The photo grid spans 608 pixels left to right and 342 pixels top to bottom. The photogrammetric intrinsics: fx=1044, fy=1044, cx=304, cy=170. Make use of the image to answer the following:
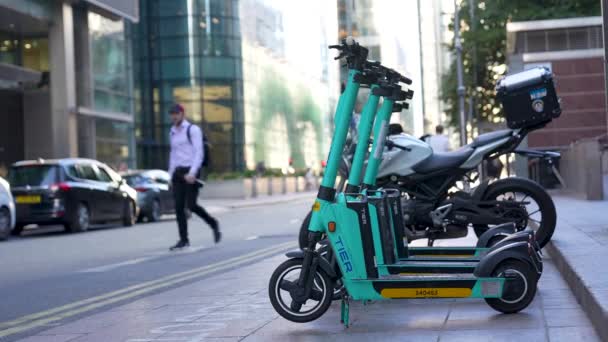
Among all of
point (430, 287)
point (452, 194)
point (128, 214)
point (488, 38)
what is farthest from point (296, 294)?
point (488, 38)

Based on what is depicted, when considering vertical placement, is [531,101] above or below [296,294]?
above

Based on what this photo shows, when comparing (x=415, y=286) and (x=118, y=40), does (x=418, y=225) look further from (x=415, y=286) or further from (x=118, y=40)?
(x=118, y=40)

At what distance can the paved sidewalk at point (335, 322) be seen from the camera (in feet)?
19.5

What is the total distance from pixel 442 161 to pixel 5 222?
11918 millimetres

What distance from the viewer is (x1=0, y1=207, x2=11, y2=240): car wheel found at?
63.3 ft

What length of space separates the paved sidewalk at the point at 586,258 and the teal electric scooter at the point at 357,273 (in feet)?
1.33

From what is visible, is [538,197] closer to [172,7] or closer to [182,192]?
[182,192]

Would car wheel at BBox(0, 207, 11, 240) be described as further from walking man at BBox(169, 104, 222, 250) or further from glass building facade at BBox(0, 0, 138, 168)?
glass building facade at BBox(0, 0, 138, 168)

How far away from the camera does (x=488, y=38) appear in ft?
149

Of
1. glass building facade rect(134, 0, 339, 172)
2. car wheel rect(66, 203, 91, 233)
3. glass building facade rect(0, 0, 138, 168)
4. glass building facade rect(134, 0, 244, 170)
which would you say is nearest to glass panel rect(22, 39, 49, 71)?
glass building facade rect(0, 0, 138, 168)

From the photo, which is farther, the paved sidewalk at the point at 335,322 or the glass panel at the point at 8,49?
the glass panel at the point at 8,49

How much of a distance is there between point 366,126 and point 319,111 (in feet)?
252

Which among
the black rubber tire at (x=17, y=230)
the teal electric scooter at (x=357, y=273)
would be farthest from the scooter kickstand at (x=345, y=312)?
the black rubber tire at (x=17, y=230)

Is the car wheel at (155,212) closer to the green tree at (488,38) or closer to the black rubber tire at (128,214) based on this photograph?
the black rubber tire at (128,214)
